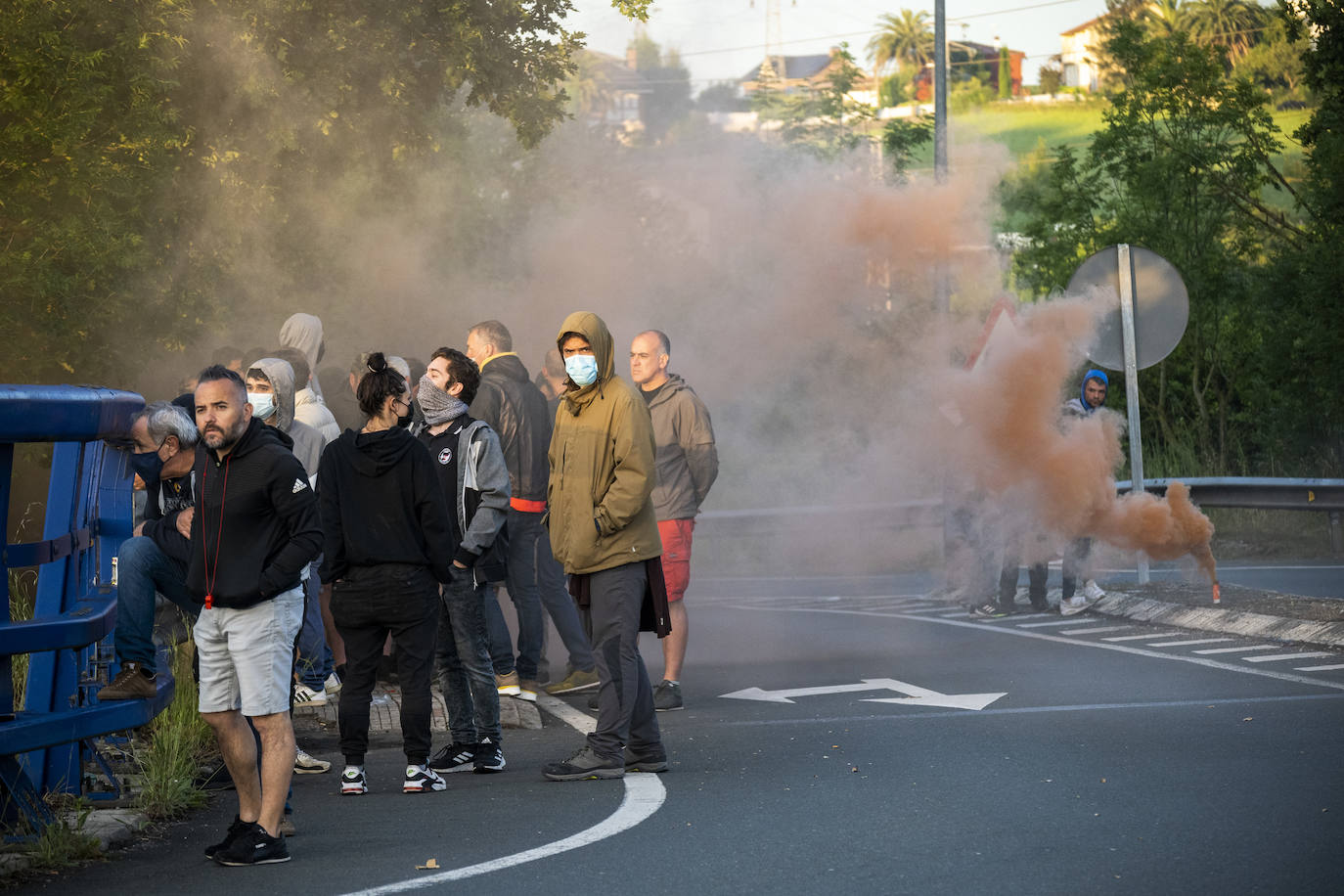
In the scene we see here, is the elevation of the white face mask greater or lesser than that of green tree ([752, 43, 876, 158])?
lesser

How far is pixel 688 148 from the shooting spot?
20.4 meters

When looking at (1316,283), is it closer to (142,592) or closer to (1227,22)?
(142,592)

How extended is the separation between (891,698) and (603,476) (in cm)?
256

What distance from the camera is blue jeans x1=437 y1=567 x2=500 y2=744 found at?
711 cm

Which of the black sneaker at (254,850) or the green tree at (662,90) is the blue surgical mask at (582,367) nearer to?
the black sneaker at (254,850)

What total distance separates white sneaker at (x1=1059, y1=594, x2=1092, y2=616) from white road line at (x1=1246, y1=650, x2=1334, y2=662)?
2.49 meters

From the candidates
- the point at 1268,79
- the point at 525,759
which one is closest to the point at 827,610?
the point at 525,759

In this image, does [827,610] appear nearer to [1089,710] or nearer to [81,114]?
[1089,710]

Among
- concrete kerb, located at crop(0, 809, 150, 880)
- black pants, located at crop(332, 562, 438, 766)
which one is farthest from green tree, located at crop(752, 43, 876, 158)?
concrete kerb, located at crop(0, 809, 150, 880)

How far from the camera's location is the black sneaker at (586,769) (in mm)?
6730

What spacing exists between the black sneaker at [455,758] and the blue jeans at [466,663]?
3 centimetres

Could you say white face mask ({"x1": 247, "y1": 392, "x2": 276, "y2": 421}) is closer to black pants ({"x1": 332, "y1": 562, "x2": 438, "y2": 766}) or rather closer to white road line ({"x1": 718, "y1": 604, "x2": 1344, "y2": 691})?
black pants ({"x1": 332, "y1": 562, "x2": 438, "y2": 766})

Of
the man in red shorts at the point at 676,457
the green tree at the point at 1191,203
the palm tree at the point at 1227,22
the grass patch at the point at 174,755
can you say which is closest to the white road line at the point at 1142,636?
the man in red shorts at the point at 676,457

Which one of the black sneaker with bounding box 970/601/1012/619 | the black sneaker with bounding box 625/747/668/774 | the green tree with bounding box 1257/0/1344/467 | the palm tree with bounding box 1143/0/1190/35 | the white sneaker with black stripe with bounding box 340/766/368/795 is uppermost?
the palm tree with bounding box 1143/0/1190/35
